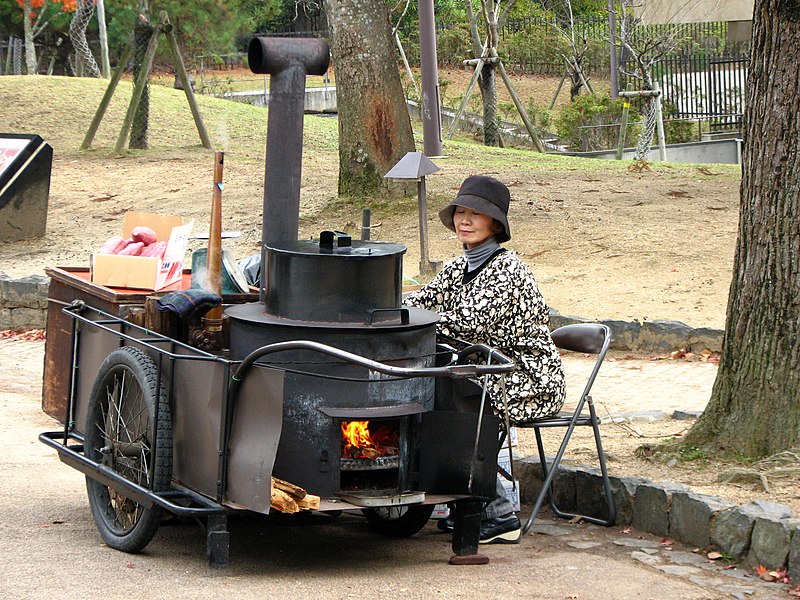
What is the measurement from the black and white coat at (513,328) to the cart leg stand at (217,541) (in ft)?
4.18

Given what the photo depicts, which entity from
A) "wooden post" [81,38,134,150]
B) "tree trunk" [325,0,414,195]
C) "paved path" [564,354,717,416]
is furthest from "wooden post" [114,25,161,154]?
"paved path" [564,354,717,416]

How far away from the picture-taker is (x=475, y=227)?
5.49 m

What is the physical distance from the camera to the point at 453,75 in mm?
42062

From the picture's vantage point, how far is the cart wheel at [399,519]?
543cm

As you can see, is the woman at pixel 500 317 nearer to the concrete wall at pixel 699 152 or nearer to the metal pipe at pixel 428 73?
the metal pipe at pixel 428 73

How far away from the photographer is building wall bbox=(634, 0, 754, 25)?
2098 cm

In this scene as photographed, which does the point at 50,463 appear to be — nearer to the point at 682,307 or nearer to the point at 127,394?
the point at 127,394

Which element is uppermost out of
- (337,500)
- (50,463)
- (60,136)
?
(60,136)

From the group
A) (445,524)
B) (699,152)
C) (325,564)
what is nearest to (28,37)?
(699,152)

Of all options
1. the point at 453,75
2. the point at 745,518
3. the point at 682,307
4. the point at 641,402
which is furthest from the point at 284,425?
the point at 453,75

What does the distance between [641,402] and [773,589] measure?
3433mm

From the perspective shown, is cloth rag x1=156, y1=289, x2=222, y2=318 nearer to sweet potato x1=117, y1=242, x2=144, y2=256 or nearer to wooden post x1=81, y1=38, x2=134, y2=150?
sweet potato x1=117, y1=242, x2=144, y2=256

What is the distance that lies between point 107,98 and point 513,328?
13.4 metres

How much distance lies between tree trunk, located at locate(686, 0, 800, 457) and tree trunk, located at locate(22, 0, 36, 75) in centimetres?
3006
